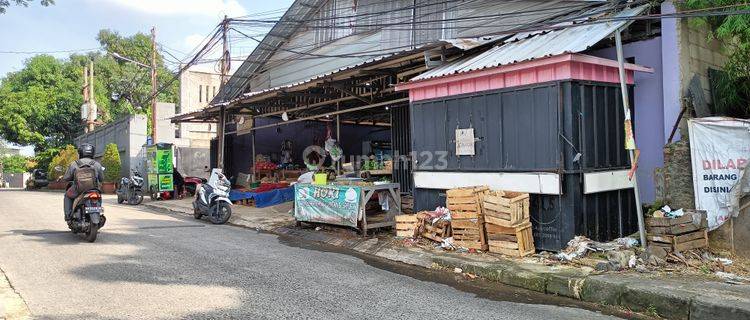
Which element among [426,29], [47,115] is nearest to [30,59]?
[47,115]

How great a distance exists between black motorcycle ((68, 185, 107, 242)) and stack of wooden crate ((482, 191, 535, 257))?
256 inches

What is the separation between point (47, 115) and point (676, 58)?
126 feet

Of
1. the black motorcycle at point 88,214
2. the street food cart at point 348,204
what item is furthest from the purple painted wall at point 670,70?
the black motorcycle at point 88,214

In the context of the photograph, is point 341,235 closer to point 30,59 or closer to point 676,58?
point 676,58

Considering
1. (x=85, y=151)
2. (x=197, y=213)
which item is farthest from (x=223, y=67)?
(x=85, y=151)

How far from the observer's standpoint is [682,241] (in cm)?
697

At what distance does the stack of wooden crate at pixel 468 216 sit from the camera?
8.01 metres

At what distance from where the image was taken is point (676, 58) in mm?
7824

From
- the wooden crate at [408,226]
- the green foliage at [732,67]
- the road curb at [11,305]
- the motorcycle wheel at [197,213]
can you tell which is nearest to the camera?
the road curb at [11,305]

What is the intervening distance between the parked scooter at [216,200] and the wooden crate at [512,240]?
7138 millimetres

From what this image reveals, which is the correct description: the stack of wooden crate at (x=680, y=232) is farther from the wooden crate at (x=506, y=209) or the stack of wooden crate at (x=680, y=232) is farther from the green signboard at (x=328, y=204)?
the green signboard at (x=328, y=204)

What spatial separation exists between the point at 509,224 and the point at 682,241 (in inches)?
89.6

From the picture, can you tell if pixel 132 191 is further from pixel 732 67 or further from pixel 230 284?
pixel 732 67

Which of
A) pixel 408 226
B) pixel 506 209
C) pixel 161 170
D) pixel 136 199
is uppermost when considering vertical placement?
pixel 161 170
